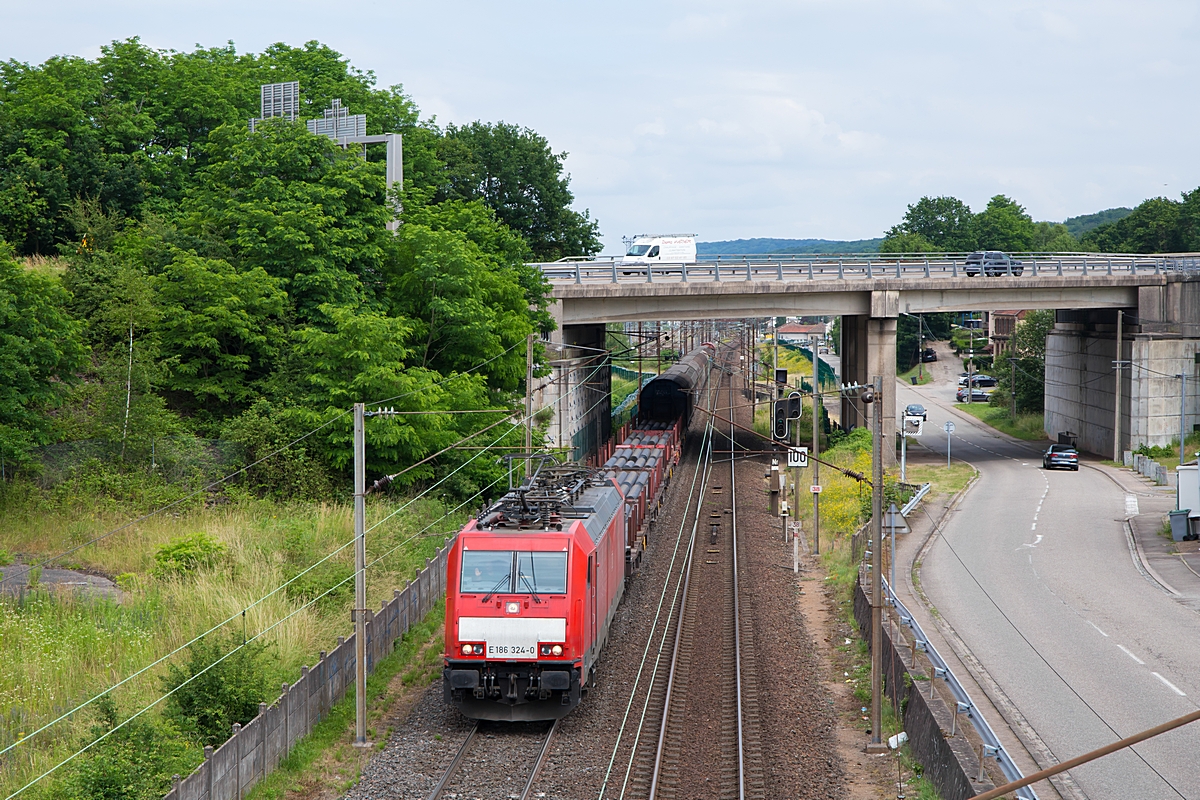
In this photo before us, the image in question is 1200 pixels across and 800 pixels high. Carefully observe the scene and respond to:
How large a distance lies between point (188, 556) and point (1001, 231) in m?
128

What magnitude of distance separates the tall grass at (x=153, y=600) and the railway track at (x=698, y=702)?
6.19 metres

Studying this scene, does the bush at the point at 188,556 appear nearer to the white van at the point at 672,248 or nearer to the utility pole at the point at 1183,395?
the white van at the point at 672,248

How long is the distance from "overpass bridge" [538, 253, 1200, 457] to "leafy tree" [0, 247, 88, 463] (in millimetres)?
20347

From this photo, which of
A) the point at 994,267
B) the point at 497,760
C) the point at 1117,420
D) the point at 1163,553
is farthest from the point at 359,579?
the point at 1117,420

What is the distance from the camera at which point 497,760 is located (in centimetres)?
1695

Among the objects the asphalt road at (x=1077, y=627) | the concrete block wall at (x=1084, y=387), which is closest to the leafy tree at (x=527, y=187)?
the concrete block wall at (x=1084, y=387)

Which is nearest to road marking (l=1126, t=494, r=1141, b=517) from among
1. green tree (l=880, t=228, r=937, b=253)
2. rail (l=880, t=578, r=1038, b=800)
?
rail (l=880, t=578, r=1038, b=800)

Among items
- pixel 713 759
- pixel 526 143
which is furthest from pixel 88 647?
pixel 526 143

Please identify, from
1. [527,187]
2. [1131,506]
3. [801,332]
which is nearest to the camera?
[1131,506]

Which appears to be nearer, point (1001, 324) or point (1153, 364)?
point (1153, 364)

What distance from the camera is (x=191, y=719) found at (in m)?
15.8

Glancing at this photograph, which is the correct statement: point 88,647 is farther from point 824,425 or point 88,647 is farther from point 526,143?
point 526,143

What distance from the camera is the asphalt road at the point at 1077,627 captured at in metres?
17.3

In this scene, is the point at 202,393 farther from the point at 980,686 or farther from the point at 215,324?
the point at 980,686
